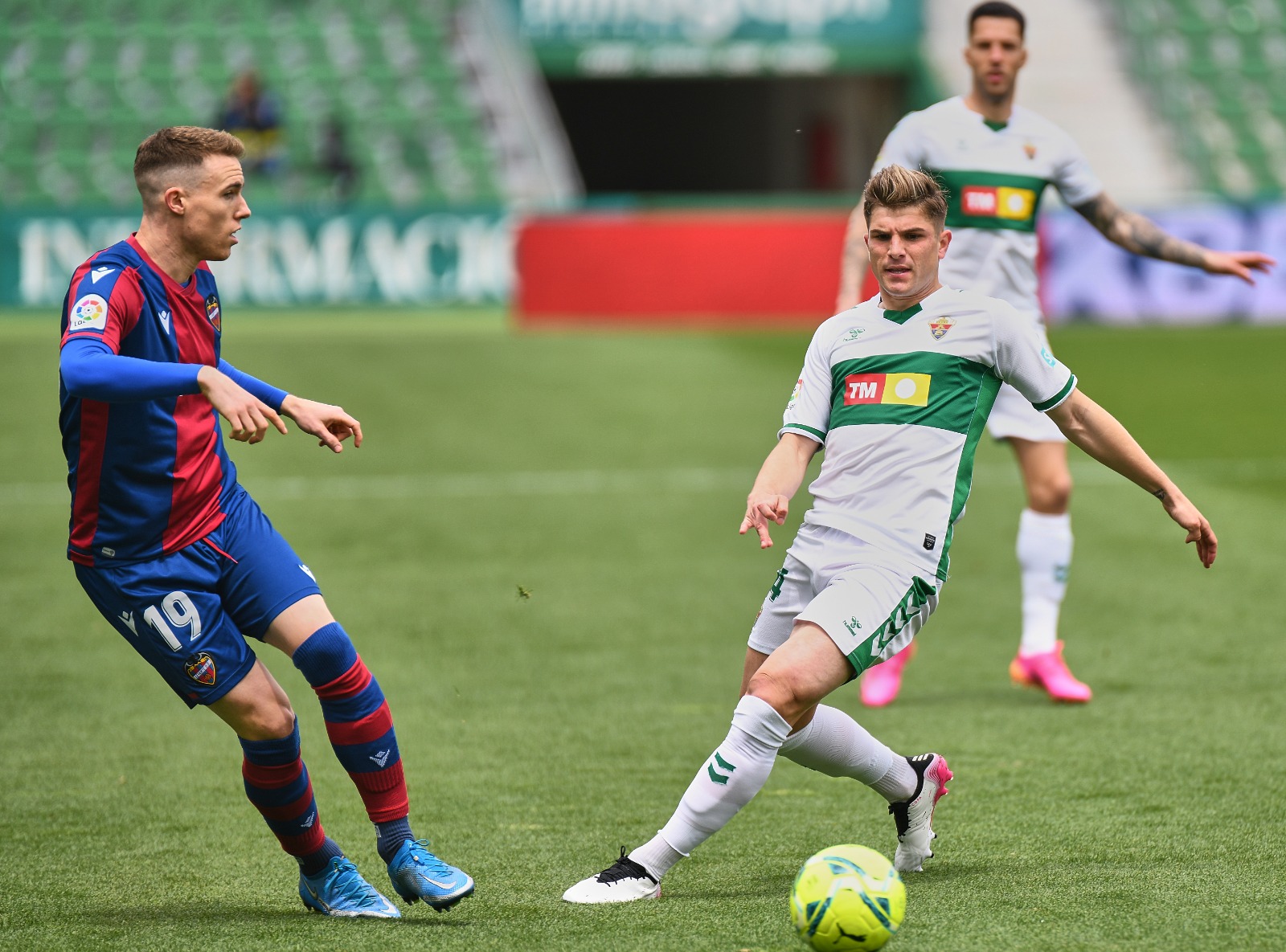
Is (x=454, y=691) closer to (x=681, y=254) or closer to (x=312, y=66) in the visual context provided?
(x=681, y=254)

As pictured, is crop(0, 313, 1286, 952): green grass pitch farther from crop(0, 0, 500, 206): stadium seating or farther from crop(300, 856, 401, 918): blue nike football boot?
crop(0, 0, 500, 206): stadium seating

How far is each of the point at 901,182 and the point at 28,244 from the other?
19.1 meters

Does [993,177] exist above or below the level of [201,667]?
above

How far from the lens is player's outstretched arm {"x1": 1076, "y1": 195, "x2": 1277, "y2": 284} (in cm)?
646

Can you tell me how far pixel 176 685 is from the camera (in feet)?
14.6

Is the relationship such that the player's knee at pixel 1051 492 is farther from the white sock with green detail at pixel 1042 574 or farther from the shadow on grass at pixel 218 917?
the shadow on grass at pixel 218 917

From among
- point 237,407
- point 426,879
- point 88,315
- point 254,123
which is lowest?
point 254,123

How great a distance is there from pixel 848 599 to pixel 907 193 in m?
1.04

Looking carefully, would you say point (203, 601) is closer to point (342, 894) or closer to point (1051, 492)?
point (342, 894)

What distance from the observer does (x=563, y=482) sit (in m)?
12.5

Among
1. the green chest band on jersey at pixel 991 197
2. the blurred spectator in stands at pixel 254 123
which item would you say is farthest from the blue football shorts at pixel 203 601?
the blurred spectator in stands at pixel 254 123

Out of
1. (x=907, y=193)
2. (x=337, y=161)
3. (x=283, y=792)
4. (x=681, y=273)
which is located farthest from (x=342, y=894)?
(x=337, y=161)

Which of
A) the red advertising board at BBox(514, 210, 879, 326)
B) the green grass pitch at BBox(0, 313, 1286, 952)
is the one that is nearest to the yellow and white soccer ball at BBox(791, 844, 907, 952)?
the green grass pitch at BBox(0, 313, 1286, 952)

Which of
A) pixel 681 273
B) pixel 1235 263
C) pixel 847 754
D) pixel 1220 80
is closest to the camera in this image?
pixel 847 754
